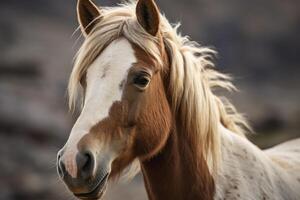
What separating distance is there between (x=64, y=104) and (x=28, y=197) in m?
4.16

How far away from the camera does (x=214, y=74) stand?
12.1 feet

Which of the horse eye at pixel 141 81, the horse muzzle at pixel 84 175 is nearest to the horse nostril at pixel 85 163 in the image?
the horse muzzle at pixel 84 175

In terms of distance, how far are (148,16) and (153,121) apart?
56 cm

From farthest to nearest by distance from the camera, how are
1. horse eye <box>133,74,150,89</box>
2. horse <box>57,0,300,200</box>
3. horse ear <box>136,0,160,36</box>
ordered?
horse ear <box>136,0,160,36</box> → horse eye <box>133,74,150,89</box> → horse <box>57,0,300,200</box>

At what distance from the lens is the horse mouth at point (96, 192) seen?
2.97m

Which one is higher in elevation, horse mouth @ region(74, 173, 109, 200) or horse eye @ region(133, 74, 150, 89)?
horse eye @ region(133, 74, 150, 89)

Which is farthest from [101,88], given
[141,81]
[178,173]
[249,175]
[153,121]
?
[249,175]

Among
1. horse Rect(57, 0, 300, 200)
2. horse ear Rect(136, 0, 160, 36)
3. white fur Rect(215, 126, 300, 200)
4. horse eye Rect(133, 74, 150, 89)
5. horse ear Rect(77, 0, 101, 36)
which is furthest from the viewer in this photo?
horse ear Rect(77, 0, 101, 36)

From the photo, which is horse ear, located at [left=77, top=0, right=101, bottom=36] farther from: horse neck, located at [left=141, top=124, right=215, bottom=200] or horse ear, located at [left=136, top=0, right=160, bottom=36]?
horse neck, located at [left=141, top=124, right=215, bottom=200]

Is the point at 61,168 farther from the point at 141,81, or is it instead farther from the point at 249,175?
the point at 249,175

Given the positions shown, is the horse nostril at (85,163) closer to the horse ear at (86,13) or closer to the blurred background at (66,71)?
the horse ear at (86,13)

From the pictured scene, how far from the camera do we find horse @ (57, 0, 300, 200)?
9.95 feet

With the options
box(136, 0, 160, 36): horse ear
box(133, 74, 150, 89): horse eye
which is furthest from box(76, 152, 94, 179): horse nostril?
box(136, 0, 160, 36): horse ear

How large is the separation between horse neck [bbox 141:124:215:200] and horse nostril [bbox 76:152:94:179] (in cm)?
54
